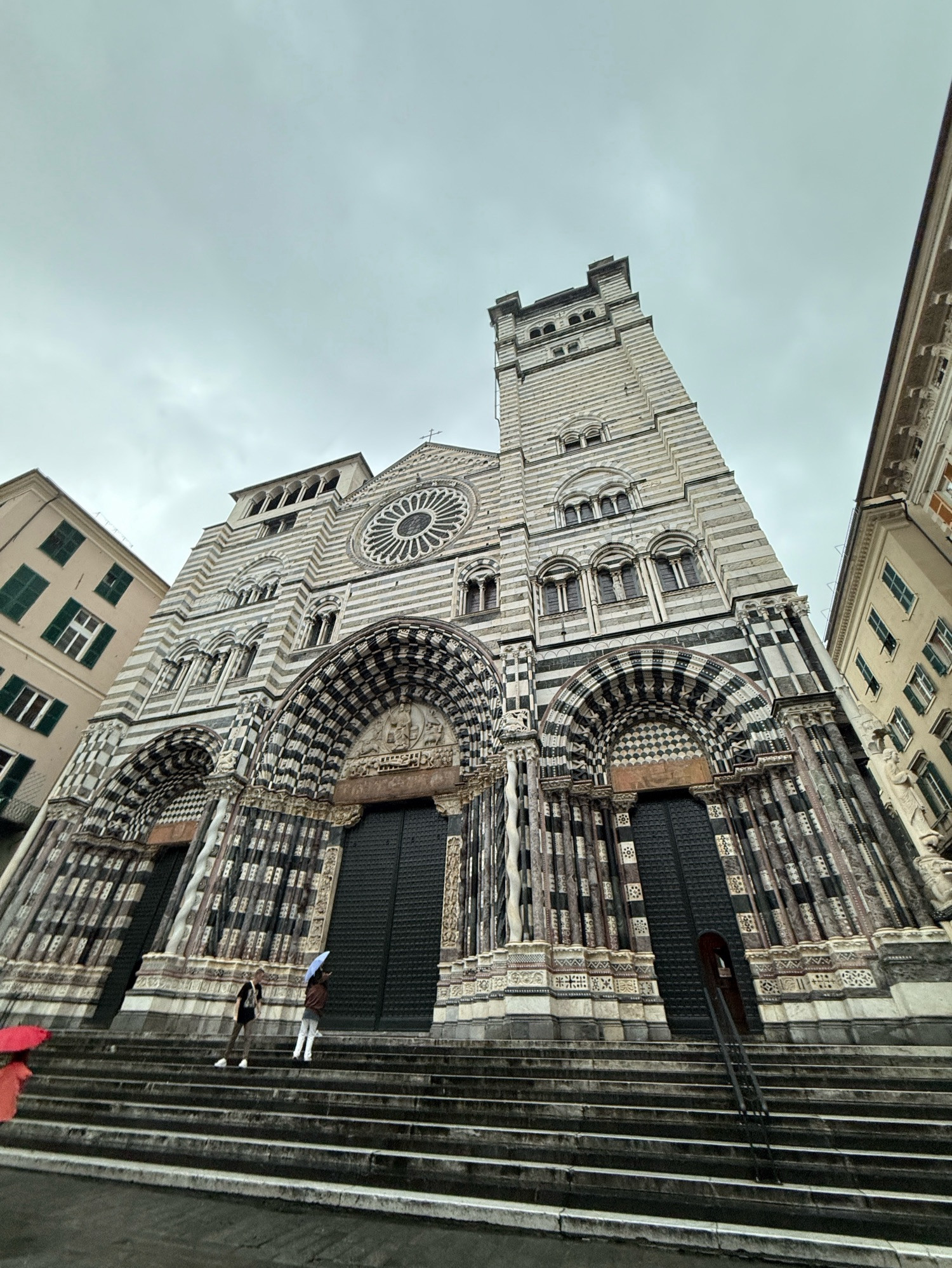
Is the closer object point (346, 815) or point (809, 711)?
point (809, 711)

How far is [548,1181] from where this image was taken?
3965 mm

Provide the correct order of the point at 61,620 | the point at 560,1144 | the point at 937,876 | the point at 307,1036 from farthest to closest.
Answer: the point at 61,620 → the point at 307,1036 → the point at 937,876 → the point at 560,1144

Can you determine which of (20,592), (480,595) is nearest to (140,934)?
(20,592)

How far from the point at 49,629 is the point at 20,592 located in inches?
56.1

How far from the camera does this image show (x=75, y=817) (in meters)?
14.7

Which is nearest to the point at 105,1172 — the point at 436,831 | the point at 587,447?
the point at 436,831

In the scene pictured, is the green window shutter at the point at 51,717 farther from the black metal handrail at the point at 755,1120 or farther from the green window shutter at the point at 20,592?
the black metal handrail at the point at 755,1120

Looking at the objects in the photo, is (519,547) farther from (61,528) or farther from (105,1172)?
(61,528)

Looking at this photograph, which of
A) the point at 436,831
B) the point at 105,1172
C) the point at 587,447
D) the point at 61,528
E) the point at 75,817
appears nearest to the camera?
the point at 105,1172

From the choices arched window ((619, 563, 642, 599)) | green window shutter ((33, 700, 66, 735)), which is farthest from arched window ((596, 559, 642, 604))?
green window shutter ((33, 700, 66, 735))

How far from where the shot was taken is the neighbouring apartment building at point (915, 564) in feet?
32.8

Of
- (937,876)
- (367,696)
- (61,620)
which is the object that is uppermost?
(61,620)

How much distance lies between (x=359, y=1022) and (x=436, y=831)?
157 inches

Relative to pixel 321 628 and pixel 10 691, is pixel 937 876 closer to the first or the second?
pixel 321 628
